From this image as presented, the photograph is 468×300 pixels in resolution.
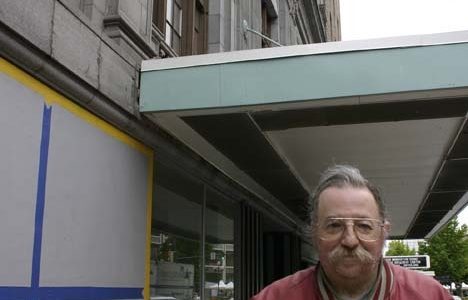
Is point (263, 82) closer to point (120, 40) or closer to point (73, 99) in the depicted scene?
point (120, 40)

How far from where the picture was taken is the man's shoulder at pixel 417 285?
2.25 metres

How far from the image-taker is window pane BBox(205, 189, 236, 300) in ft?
29.5

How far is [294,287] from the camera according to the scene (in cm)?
237

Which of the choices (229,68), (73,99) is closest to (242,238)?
(229,68)

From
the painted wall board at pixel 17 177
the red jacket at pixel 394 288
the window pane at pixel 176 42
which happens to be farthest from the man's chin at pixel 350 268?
the window pane at pixel 176 42

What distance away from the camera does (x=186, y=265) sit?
7.91 metres

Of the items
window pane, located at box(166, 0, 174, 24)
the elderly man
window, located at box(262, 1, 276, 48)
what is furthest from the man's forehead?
window, located at box(262, 1, 276, 48)

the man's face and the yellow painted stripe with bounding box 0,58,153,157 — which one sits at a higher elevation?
the yellow painted stripe with bounding box 0,58,153,157

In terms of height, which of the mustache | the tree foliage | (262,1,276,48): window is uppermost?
(262,1,276,48): window

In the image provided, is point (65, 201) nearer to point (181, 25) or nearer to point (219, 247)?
point (181, 25)

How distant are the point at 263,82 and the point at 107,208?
1798 millimetres

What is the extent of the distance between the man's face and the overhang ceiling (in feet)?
11.0

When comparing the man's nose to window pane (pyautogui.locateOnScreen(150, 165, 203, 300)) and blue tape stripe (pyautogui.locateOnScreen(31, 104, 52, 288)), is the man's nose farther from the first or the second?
window pane (pyautogui.locateOnScreen(150, 165, 203, 300))

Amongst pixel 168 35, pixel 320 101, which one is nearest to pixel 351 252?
pixel 320 101
